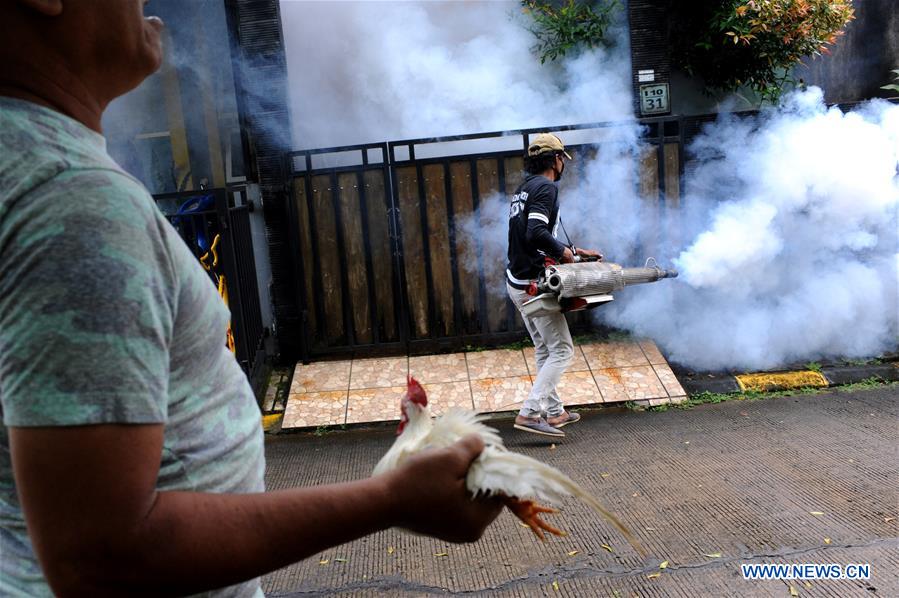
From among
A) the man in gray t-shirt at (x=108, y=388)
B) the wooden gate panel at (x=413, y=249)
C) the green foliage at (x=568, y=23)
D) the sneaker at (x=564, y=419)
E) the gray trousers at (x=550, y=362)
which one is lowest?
the sneaker at (x=564, y=419)

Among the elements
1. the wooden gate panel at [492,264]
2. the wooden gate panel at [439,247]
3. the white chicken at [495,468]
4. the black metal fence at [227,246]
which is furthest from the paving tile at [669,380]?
the white chicken at [495,468]

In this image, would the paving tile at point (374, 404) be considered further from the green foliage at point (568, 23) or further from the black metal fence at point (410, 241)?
the green foliage at point (568, 23)

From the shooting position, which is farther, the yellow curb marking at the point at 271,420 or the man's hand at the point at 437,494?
the yellow curb marking at the point at 271,420

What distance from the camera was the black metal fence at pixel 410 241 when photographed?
7.18m

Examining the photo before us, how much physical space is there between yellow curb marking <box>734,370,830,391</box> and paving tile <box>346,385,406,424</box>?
3.21 meters

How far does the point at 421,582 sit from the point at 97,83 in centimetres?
328

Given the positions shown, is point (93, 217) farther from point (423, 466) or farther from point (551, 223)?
point (551, 223)

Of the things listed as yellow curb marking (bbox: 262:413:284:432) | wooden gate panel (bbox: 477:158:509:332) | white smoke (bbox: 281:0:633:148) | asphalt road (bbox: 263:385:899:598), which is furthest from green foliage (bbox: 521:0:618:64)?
yellow curb marking (bbox: 262:413:284:432)

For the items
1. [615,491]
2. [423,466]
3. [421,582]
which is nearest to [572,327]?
[615,491]

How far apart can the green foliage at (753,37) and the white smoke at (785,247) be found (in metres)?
0.48

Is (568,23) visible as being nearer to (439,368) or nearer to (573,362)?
(573,362)

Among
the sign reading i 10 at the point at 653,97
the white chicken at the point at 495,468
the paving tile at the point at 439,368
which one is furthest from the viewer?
the sign reading i 10 at the point at 653,97

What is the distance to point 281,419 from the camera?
21.2ft

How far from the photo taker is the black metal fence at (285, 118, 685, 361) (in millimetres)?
7180
